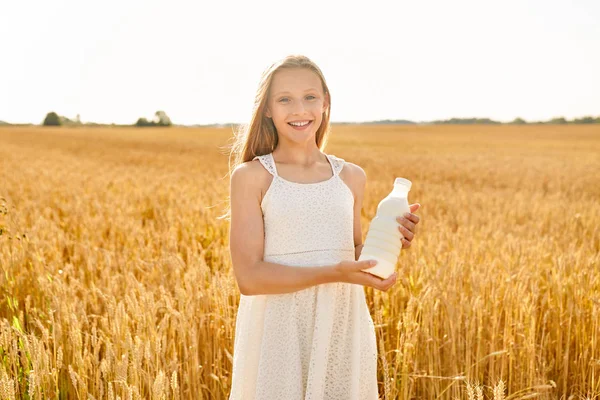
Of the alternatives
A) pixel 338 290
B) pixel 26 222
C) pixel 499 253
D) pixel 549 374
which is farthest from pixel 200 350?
pixel 26 222

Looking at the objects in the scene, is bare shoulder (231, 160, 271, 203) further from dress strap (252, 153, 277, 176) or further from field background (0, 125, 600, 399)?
field background (0, 125, 600, 399)

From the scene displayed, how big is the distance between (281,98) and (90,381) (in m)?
1.58

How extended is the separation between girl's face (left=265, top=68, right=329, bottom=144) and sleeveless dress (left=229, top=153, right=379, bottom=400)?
14cm

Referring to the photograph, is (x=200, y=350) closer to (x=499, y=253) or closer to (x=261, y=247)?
(x=261, y=247)

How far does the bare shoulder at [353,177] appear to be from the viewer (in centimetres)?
223

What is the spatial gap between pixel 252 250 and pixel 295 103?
554 mm

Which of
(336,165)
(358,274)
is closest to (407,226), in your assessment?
(358,274)

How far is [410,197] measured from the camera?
10.1m

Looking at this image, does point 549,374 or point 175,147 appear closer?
point 549,374

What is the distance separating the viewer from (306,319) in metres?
2.06

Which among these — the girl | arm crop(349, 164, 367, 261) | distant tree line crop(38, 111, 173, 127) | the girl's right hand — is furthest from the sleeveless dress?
distant tree line crop(38, 111, 173, 127)

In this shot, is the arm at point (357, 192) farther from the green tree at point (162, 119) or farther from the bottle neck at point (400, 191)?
the green tree at point (162, 119)

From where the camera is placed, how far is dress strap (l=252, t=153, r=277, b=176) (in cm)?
207

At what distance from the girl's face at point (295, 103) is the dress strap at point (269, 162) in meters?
0.10
